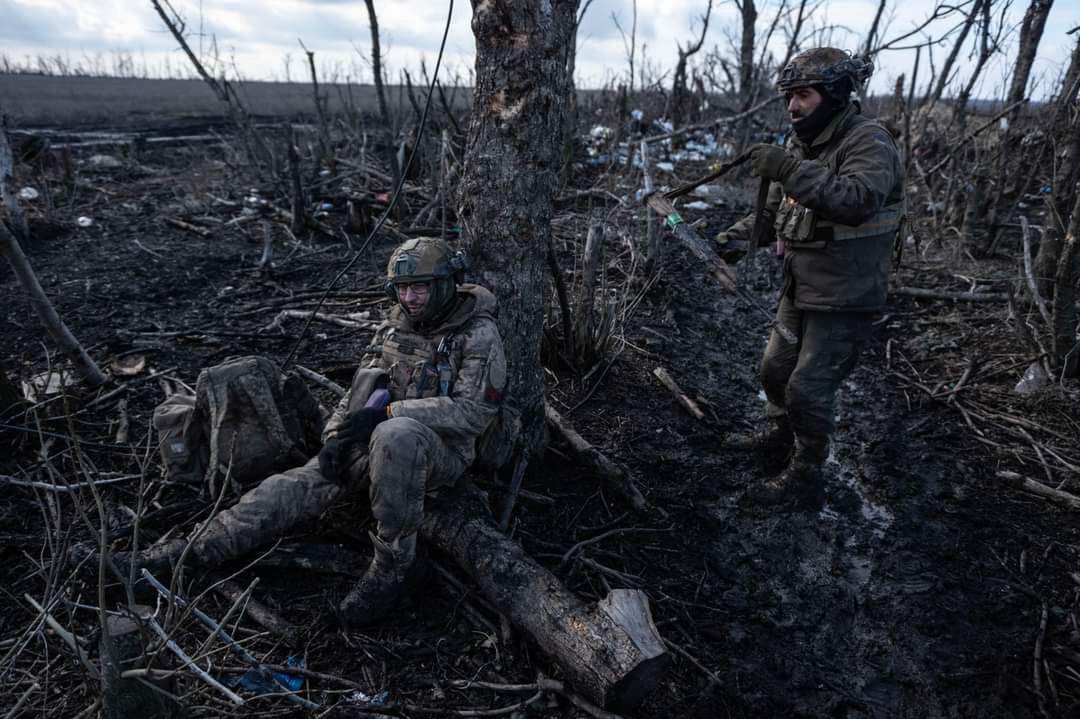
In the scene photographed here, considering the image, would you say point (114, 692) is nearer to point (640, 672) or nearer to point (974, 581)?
point (640, 672)

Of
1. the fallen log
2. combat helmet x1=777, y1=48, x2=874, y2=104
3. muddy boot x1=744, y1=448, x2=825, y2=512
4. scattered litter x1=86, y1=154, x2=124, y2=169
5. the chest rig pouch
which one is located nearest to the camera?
the fallen log

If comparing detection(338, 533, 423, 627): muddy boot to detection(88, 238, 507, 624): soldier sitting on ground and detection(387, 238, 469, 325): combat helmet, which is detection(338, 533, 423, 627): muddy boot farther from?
detection(387, 238, 469, 325): combat helmet

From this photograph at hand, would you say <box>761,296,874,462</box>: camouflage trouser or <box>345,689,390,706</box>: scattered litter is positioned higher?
<box>761,296,874,462</box>: camouflage trouser

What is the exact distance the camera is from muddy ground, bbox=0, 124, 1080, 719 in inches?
101

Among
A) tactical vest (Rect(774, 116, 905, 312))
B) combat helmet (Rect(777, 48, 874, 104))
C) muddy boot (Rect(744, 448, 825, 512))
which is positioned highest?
combat helmet (Rect(777, 48, 874, 104))

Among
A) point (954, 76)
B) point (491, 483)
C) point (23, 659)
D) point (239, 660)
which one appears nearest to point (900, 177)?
point (491, 483)

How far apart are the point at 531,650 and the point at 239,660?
3.68 feet

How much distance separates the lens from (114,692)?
1.87 meters

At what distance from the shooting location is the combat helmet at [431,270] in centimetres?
294

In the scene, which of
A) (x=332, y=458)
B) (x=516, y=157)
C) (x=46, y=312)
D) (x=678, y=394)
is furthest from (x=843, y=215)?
(x=46, y=312)

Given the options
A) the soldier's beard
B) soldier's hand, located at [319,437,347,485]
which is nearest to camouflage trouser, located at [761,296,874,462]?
the soldier's beard

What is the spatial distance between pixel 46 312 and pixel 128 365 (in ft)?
2.29

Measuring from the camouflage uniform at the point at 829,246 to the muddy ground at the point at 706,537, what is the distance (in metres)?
0.73

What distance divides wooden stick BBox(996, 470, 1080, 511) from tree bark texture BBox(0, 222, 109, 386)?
571cm
